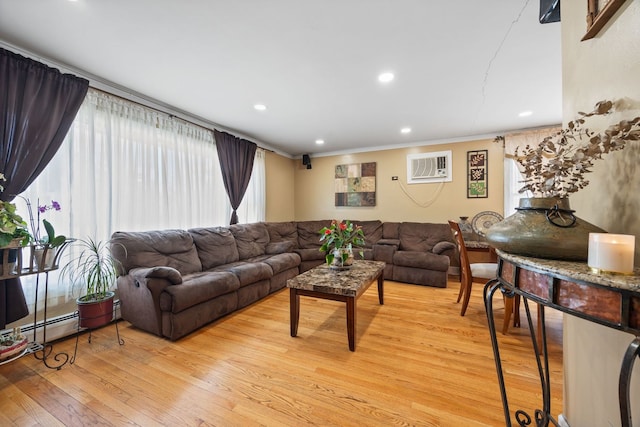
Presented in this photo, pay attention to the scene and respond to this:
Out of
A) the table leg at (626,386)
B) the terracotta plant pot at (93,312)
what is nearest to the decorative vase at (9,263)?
the terracotta plant pot at (93,312)

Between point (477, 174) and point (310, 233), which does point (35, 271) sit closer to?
point (310, 233)

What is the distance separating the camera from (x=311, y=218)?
5582mm

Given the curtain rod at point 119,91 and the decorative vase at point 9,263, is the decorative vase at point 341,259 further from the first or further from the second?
the curtain rod at point 119,91

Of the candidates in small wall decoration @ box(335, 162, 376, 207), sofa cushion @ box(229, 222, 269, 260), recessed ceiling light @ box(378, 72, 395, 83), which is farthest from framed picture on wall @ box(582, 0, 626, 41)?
small wall decoration @ box(335, 162, 376, 207)

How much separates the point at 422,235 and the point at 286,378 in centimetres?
342

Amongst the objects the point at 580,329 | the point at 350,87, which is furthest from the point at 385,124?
the point at 580,329

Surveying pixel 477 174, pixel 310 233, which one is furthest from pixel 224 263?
pixel 477 174

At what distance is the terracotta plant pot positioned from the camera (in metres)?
1.86

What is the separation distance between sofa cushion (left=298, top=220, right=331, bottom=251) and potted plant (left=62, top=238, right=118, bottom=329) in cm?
298

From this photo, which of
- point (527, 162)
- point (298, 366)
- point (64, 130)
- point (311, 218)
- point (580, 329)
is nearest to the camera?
point (527, 162)

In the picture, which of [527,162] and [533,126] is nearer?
[527,162]

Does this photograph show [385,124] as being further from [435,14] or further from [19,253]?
[19,253]

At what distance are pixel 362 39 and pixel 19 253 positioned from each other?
2.82 m

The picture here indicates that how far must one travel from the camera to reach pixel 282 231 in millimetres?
4645
